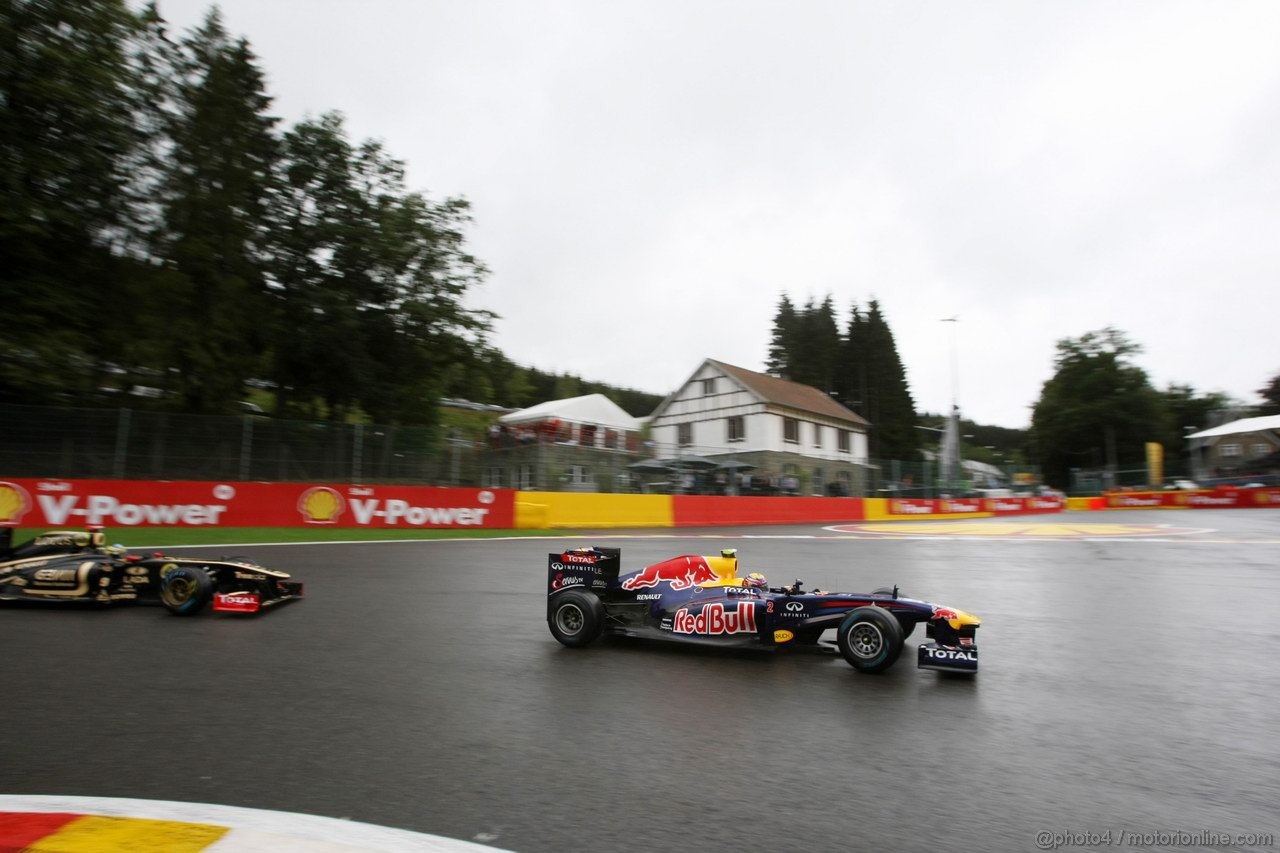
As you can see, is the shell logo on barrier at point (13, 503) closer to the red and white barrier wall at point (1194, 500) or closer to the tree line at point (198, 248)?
the tree line at point (198, 248)

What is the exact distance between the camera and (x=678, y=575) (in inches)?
242

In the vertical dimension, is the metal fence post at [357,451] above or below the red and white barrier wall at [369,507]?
above

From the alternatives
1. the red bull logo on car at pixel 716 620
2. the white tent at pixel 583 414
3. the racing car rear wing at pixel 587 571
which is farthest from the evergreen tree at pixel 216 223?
the white tent at pixel 583 414

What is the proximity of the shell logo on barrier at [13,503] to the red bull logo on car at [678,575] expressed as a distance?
1530cm

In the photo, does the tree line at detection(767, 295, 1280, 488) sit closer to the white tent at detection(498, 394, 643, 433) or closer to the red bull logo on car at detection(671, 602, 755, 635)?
the white tent at detection(498, 394, 643, 433)

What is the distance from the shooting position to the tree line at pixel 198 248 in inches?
755

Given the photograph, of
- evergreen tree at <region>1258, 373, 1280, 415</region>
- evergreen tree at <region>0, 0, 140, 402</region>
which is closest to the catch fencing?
evergreen tree at <region>0, 0, 140, 402</region>

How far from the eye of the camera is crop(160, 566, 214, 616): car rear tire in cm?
711

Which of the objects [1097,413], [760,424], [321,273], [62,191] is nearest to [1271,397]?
[1097,413]

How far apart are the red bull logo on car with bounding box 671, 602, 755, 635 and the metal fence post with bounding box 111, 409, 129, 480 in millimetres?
15845

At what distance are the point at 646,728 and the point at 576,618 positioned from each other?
6.90 ft

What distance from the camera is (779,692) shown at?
189 inches

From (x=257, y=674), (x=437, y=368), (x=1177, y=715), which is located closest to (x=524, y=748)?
(x=257, y=674)

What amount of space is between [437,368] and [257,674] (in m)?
25.1
